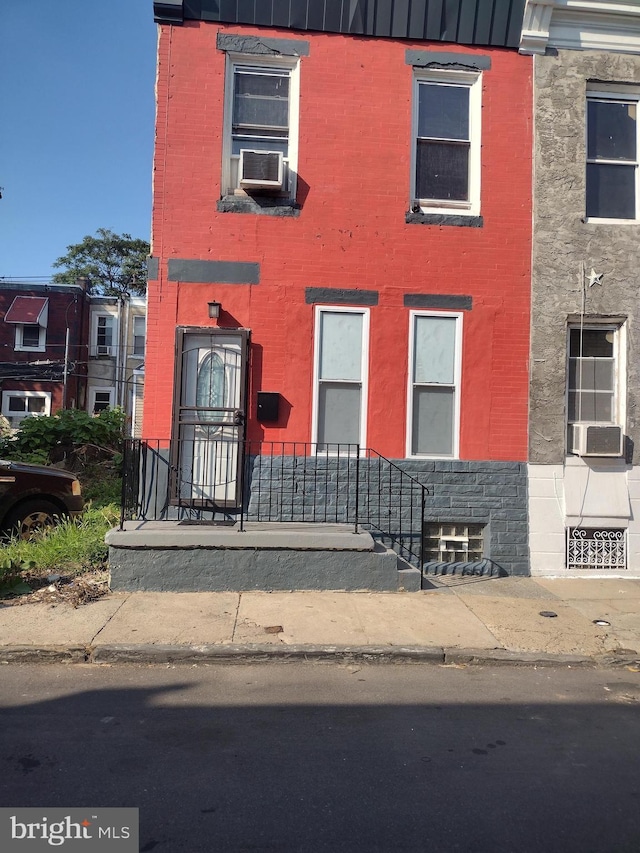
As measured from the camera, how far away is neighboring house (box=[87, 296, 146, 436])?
29.9 meters

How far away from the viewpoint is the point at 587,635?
5906 millimetres

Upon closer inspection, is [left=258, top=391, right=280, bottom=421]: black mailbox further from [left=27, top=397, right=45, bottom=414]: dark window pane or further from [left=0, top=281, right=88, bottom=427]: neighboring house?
[left=27, top=397, right=45, bottom=414]: dark window pane

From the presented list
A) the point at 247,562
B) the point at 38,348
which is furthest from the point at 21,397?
the point at 247,562

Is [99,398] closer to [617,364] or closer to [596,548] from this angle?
[617,364]

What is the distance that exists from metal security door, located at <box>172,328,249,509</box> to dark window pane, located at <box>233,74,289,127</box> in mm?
2870

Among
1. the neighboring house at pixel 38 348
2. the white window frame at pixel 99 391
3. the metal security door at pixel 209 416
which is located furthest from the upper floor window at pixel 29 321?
the metal security door at pixel 209 416

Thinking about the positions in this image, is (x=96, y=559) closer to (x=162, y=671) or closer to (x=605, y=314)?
(x=162, y=671)

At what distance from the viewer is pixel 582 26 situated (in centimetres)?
850

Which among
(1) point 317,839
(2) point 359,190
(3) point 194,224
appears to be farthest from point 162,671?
(2) point 359,190

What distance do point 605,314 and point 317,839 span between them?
24.6 feet

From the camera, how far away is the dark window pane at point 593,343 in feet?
28.1

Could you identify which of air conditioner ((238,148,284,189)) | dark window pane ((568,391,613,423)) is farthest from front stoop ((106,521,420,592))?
air conditioner ((238,148,284,189))

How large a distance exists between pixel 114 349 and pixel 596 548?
85.4 feet

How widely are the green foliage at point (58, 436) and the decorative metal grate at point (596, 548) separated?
9.74 meters
